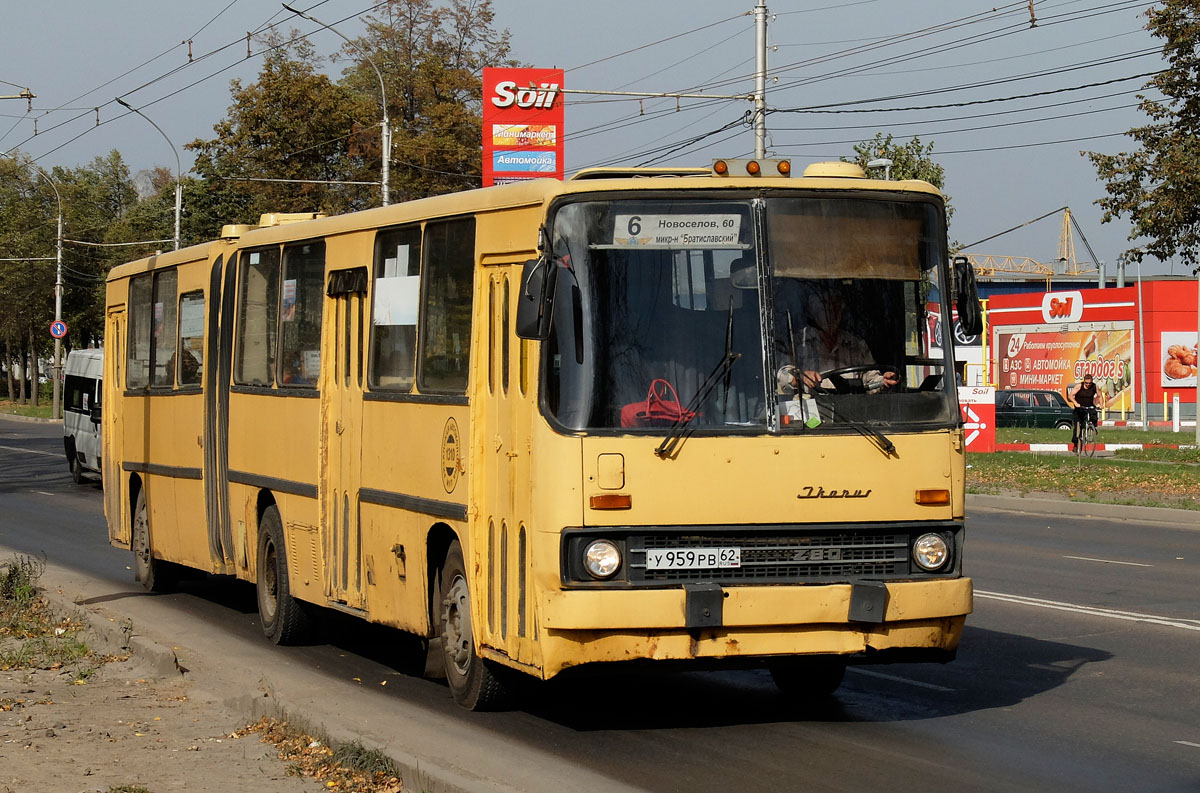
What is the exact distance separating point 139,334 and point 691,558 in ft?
31.1

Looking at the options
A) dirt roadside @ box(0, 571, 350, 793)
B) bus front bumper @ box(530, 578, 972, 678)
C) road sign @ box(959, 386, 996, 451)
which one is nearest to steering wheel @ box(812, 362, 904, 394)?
bus front bumper @ box(530, 578, 972, 678)

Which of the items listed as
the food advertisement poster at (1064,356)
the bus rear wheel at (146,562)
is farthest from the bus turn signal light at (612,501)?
the food advertisement poster at (1064,356)

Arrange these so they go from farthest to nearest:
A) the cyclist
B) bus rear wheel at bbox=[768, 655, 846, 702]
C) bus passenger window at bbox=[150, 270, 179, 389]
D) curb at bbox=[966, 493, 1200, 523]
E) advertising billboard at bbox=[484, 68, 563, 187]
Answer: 1. advertising billboard at bbox=[484, 68, 563, 187]
2. the cyclist
3. curb at bbox=[966, 493, 1200, 523]
4. bus passenger window at bbox=[150, 270, 179, 389]
5. bus rear wheel at bbox=[768, 655, 846, 702]

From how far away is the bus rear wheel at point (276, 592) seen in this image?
11828mm

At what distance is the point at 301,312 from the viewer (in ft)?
38.5

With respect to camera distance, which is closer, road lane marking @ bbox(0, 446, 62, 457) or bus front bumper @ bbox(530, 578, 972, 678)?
bus front bumper @ bbox(530, 578, 972, 678)

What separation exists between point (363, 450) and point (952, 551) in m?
3.90

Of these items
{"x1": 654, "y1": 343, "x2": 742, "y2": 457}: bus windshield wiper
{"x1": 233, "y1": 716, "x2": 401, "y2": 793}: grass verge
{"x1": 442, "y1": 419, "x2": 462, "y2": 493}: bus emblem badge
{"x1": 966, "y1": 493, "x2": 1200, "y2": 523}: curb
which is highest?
{"x1": 654, "y1": 343, "x2": 742, "y2": 457}: bus windshield wiper

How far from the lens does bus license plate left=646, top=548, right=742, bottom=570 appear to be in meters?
7.80

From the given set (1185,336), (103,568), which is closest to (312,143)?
(1185,336)

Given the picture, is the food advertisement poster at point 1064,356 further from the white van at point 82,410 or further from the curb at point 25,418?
the white van at point 82,410

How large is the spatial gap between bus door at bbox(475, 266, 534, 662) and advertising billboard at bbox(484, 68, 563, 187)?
129 ft

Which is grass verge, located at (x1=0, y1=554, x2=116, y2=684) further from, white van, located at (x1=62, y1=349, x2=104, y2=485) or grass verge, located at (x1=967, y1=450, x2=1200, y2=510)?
grass verge, located at (x1=967, y1=450, x2=1200, y2=510)

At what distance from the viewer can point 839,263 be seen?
8219mm
